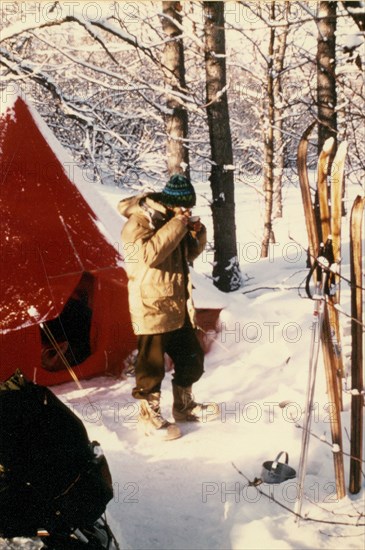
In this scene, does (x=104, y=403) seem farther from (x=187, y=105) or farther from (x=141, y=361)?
(x=187, y=105)

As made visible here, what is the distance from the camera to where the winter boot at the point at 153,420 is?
3.86 metres

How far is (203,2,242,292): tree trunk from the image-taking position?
7031mm

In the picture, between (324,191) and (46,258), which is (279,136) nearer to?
(46,258)

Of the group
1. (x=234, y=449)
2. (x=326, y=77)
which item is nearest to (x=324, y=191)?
(x=234, y=449)

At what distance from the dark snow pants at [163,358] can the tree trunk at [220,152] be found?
366 centimetres

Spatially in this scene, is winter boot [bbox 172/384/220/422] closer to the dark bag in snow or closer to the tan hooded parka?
the tan hooded parka

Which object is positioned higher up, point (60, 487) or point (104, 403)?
point (60, 487)

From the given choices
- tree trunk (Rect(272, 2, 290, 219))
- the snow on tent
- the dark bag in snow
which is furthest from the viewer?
tree trunk (Rect(272, 2, 290, 219))

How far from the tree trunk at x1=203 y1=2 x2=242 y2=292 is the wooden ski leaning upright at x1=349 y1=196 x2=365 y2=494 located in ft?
15.2

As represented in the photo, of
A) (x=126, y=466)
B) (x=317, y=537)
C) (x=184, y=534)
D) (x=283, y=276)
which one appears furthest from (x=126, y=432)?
(x=283, y=276)

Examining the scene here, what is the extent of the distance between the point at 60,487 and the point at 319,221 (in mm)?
1796

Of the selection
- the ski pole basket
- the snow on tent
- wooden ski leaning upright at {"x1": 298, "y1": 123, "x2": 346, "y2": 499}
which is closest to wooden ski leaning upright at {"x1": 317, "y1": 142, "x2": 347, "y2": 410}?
wooden ski leaning upright at {"x1": 298, "y1": 123, "x2": 346, "y2": 499}

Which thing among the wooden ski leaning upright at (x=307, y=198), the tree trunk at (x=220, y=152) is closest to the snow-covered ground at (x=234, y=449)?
the wooden ski leaning upright at (x=307, y=198)

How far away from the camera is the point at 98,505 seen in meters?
2.11
